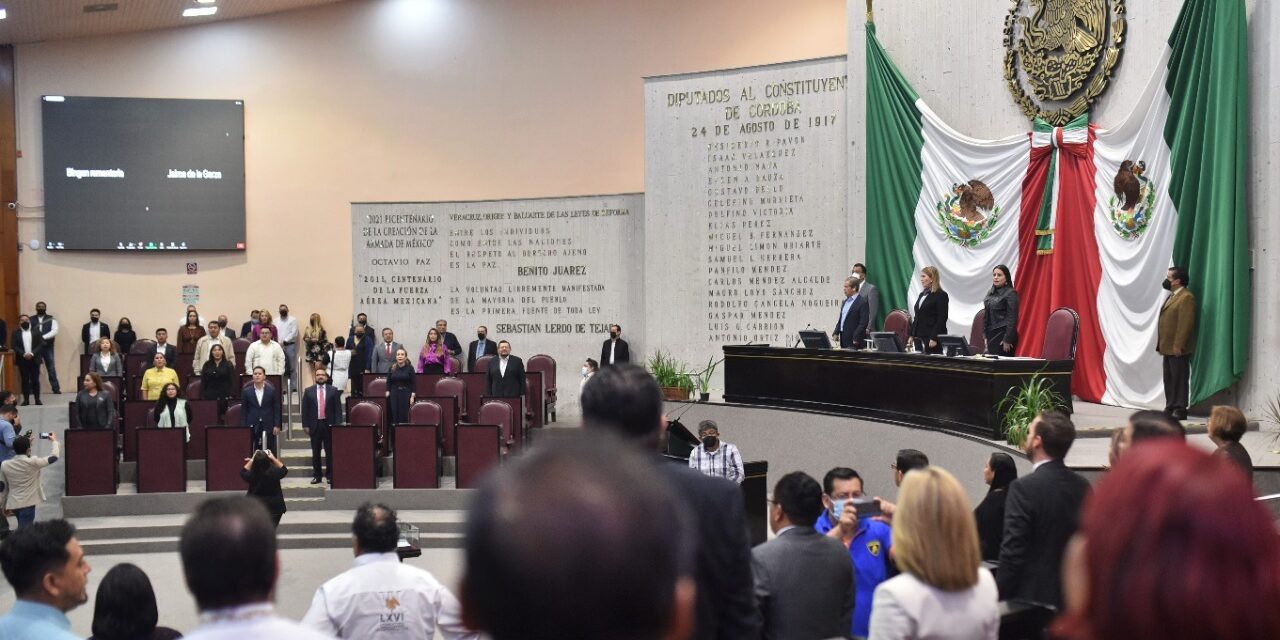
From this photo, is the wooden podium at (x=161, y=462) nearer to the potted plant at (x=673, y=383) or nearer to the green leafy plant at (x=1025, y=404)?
the potted plant at (x=673, y=383)

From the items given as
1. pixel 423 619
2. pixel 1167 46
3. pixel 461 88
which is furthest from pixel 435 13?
pixel 423 619

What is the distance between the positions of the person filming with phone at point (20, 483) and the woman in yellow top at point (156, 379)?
316 cm

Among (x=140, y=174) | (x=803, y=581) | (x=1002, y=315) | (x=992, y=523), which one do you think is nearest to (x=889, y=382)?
(x=1002, y=315)

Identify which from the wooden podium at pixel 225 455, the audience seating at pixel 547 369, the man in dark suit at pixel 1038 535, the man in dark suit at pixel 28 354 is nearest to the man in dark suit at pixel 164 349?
the man in dark suit at pixel 28 354

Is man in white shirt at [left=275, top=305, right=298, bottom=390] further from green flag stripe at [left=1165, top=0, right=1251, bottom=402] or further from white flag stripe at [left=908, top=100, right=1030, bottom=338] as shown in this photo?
green flag stripe at [left=1165, top=0, right=1251, bottom=402]

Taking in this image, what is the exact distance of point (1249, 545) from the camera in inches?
37.6

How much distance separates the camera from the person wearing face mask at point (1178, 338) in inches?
354

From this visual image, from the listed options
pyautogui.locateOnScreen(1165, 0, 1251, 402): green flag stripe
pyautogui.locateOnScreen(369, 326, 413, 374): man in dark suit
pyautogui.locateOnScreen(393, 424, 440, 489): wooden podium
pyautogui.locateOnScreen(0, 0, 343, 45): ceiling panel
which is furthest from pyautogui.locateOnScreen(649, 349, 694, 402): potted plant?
pyautogui.locateOnScreen(0, 0, 343, 45): ceiling panel

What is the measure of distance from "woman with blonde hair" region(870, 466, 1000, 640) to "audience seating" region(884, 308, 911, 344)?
916 cm

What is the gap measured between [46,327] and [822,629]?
1608cm

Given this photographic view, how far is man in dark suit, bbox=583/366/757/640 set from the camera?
2174 mm

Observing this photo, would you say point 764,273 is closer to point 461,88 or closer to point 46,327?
point 461,88

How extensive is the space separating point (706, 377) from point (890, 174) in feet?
10.7

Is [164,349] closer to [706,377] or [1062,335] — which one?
[706,377]
